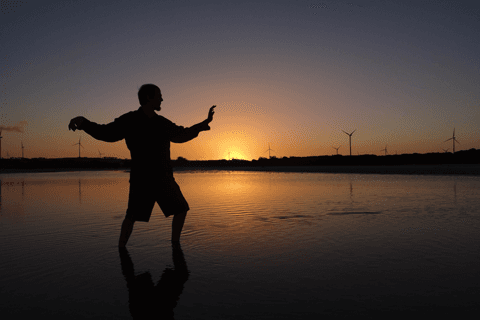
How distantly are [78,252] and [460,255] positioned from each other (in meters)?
5.20

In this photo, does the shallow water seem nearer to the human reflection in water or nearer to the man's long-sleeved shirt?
the human reflection in water

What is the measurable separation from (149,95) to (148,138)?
64cm

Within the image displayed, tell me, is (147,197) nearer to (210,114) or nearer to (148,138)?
(148,138)

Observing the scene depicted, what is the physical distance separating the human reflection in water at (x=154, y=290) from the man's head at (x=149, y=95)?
220cm

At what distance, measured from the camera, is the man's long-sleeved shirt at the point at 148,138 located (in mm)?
5418

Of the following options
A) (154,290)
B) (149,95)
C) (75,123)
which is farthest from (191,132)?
(154,290)

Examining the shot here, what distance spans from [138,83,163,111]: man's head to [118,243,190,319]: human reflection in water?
2.20 meters

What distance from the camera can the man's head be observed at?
18.2 ft

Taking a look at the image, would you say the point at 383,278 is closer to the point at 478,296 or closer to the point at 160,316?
the point at 478,296

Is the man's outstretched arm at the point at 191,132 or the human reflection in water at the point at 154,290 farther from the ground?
the man's outstretched arm at the point at 191,132

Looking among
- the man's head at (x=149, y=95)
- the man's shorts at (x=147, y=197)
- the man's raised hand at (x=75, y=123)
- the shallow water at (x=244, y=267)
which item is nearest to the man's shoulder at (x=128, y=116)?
the man's head at (x=149, y=95)

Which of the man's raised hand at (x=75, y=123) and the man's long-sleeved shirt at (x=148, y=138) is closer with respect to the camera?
the man's raised hand at (x=75, y=123)

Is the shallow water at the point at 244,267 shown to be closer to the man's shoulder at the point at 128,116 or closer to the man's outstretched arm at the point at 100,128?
the man's outstretched arm at the point at 100,128

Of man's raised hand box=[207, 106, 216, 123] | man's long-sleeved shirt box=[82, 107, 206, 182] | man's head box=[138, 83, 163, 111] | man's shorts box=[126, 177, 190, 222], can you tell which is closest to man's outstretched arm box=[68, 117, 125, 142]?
man's long-sleeved shirt box=[82, 107, 206, 182]
